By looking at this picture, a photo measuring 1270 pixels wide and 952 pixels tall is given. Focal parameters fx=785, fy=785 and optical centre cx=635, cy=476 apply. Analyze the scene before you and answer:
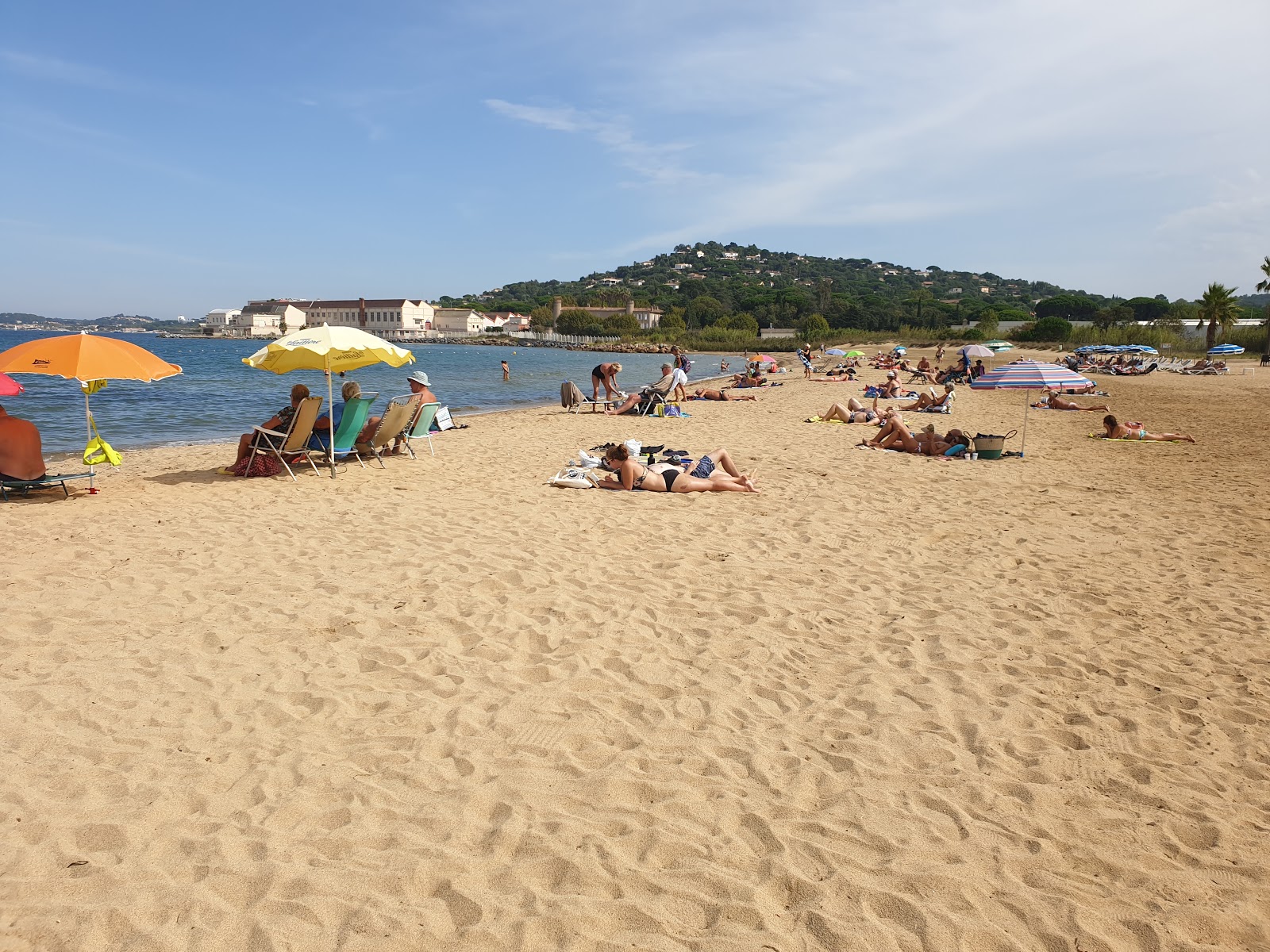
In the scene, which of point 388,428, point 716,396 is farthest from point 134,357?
point 716,396

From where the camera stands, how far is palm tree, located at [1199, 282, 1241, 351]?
45.8m

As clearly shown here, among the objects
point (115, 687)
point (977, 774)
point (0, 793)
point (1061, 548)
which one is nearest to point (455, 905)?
point (0, 793)

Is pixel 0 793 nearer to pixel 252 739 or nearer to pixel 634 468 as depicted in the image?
pixel 252 739

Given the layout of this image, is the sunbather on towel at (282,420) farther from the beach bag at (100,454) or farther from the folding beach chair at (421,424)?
the folding beach chair at (421,424)

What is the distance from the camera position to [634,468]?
784 centimetres

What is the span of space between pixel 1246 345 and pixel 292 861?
192ft

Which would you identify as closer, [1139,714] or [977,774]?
[977,774]

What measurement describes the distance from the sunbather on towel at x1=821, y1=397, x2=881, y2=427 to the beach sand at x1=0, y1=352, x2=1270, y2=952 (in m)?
7.78

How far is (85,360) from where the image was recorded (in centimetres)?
706

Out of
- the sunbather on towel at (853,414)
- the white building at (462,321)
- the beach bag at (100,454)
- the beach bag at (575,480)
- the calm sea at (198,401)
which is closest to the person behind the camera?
the beach bag at (100,454)

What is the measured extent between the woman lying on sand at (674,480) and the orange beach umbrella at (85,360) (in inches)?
168

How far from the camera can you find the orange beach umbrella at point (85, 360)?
22.6 feet

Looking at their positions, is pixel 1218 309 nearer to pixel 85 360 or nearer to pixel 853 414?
pixel 853 414

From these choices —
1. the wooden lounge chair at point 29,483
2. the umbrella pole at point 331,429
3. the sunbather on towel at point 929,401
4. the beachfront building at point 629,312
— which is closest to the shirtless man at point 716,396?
the sunbather on towel at point 929,401
